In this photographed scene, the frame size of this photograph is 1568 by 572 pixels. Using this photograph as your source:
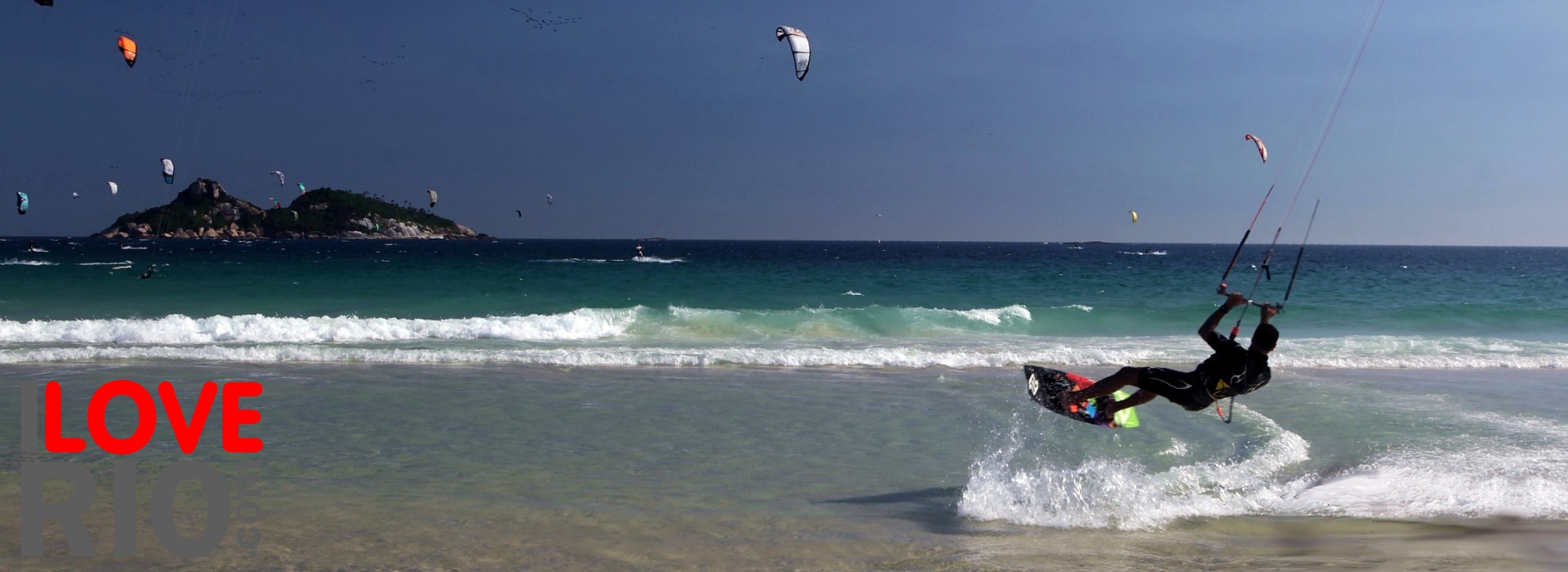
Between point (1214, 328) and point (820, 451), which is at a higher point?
point (1214, 328)

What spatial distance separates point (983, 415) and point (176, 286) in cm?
2816

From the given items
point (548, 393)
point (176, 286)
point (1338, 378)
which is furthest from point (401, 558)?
point (176, 286)

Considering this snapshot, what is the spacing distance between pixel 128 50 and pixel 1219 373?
568 inches

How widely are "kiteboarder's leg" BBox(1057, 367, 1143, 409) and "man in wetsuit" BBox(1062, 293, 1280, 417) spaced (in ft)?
0.10

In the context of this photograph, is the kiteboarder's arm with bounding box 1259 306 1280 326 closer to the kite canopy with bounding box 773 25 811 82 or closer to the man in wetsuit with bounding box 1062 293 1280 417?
the man in wetsuit with bounding box 1062 293 1280 417

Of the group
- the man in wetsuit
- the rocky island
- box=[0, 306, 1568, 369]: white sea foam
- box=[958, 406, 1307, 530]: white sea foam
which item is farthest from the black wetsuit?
the rocky island

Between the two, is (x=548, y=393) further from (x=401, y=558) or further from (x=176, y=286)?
(x=176, y=286)

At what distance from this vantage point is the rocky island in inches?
5148

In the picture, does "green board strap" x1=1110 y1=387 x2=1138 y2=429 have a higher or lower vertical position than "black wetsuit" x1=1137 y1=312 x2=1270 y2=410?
lower

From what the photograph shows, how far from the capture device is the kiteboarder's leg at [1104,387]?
708 cm

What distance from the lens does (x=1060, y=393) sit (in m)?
7.86

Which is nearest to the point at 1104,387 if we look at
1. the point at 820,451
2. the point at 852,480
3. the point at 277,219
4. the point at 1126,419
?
the point at 1126,419

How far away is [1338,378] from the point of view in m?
12.8

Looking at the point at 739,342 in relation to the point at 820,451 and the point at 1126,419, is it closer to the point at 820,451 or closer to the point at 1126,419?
the point at 820,451
